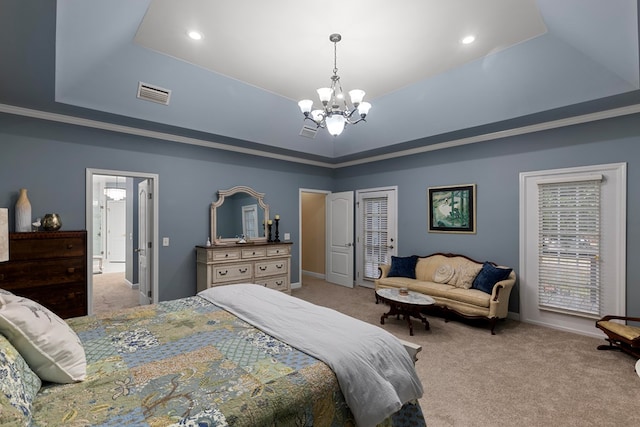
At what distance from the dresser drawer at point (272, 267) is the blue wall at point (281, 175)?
0.76m

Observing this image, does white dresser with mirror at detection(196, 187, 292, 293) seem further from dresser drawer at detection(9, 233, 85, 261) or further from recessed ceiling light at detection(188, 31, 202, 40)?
recessed ceiling light at detection(188, 31, 202, 40)

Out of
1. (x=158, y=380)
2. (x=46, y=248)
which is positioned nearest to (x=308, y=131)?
(x=46, y=248)

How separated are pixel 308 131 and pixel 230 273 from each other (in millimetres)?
2687

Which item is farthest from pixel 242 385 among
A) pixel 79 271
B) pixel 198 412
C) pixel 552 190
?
pixel 552 190

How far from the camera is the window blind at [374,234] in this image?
5.78 metres

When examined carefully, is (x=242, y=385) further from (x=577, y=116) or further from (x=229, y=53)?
(x=577, y=116)

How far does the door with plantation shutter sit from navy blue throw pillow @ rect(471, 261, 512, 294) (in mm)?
1668

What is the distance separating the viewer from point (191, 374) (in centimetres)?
133

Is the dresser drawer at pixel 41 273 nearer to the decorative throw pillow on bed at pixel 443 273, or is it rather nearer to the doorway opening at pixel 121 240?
the doorway opening at pixel 121 240

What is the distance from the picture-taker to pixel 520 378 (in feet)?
8.55

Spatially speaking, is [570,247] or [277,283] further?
[277,283]

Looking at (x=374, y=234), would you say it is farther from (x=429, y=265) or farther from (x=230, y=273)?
(x=230, y=273)

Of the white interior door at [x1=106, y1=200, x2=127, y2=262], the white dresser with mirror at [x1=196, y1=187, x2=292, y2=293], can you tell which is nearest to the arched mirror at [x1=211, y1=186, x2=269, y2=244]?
the white dresser with mirror at [x1=196, y1=187, x2=292, y2=293]

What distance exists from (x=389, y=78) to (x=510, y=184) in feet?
7.46
